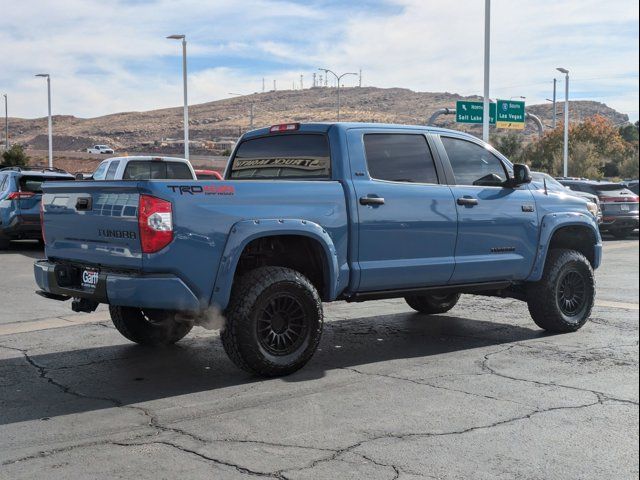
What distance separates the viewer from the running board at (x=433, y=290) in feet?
22.8

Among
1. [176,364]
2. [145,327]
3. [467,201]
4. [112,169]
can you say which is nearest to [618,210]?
[112,169]

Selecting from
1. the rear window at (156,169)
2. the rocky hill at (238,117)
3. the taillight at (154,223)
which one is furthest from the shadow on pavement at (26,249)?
the rocky hill at (238,117)

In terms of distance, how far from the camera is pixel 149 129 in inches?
4574

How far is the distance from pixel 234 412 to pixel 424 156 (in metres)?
3.26

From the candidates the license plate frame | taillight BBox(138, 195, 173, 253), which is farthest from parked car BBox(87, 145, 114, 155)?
taillight BBox(138, 195, 173, 253)

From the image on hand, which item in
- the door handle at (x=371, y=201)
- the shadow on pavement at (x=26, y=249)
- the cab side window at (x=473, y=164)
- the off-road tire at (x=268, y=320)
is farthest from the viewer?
the shadow on pavement at (x=26, y=249)

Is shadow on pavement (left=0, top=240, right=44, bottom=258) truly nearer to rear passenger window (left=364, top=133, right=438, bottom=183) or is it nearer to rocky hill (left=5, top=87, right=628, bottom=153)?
rear passenger window (left=364, top=133, right=438, bottom=183)

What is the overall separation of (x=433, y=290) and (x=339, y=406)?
7.05 ft

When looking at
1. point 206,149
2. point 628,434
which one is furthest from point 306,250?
point 206,149

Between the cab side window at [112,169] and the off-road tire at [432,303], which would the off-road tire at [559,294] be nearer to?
the off-road tire at [432,303]

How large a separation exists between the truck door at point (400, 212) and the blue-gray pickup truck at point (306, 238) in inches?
0.5

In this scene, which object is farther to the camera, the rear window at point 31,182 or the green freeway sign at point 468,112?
the green freeway sign at point 468,112

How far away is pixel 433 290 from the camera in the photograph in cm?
Result: 737

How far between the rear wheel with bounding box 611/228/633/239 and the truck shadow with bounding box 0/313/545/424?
15.7m
